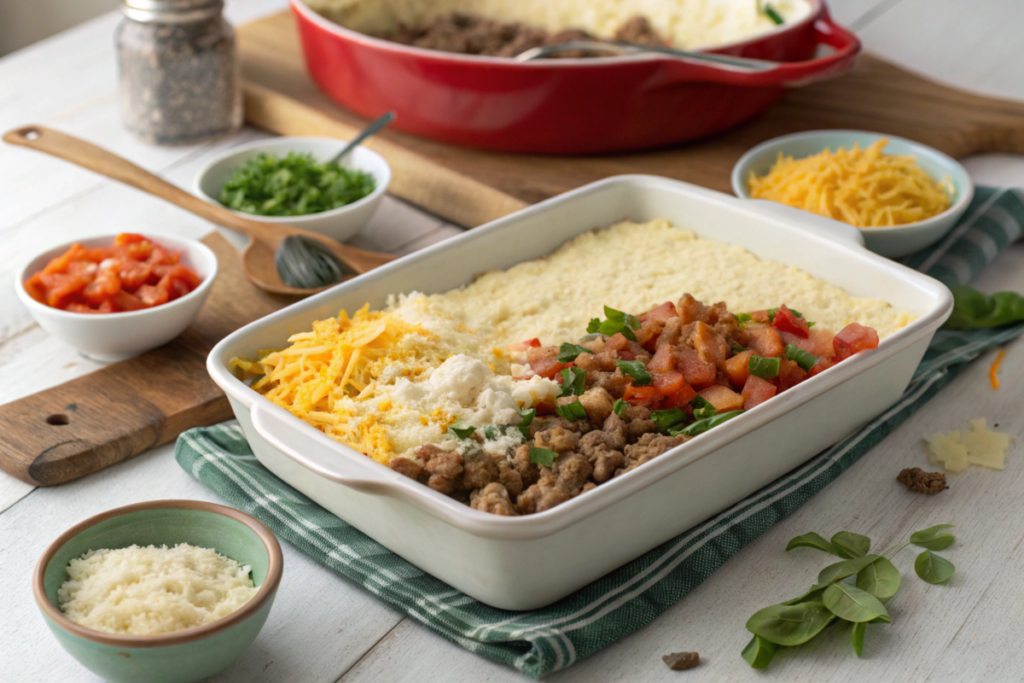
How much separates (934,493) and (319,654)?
1.16 meters

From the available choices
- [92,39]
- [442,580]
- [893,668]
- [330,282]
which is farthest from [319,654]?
[92,39]

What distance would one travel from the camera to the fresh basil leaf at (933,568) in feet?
5.50

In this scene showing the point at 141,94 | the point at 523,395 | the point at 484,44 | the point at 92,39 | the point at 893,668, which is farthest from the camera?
the point at 92,39

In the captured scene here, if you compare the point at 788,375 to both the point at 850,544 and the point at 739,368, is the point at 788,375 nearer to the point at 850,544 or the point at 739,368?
the point at 739,368

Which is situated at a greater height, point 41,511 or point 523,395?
point 523,395

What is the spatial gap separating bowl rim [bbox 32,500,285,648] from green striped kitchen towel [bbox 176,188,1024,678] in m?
0.23

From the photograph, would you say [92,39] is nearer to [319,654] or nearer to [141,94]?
[141,94]

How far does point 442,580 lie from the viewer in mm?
1638

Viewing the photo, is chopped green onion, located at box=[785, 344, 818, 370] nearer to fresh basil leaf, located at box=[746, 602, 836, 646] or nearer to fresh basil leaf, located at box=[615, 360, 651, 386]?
fresh basil leaf, located at box=[615, 360, 651, 386]

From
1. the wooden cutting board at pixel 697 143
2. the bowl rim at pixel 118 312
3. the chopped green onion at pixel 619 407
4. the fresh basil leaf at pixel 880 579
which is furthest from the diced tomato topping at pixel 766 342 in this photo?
the bowl rim at pixel 118 312

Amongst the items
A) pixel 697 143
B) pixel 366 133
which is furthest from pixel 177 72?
pixel 697 143

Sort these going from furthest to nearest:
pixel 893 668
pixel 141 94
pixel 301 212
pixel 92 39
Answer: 1. pixel 92 39
2. pixel 141 94
3. pixel 301 212
4. pixel 893 668

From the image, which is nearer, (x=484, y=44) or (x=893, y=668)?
(x=893, y=668)

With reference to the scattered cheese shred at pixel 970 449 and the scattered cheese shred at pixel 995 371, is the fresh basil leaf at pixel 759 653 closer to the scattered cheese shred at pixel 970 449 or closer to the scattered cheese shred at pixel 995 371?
the scattered cheese shred at pixel 970 449
